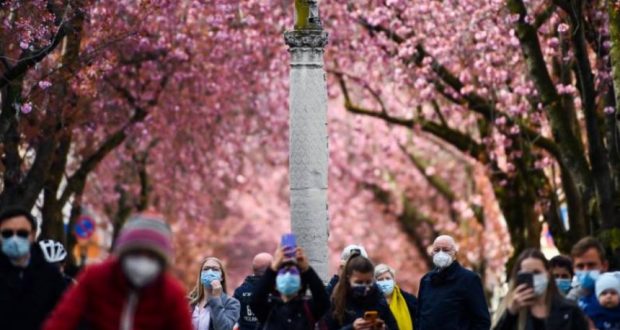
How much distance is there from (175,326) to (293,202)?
27.6 ft

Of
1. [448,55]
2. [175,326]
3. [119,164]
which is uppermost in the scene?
[119,164]

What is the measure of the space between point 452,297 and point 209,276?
7.39 ft

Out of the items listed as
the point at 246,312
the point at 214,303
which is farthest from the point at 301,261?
the point at 246,312

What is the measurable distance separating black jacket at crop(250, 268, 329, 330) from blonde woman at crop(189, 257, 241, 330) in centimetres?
298

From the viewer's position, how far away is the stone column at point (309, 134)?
61.0 feet

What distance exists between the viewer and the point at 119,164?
40.8 meters

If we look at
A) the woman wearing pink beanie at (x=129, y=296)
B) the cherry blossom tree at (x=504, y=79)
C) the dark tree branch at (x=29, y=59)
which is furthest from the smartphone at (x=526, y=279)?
the cherry blossom tree at (x=504, y=79)

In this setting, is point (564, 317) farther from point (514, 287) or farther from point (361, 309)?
point (361, 309)

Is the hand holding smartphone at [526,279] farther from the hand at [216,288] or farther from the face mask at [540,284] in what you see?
the hand at [216,288]

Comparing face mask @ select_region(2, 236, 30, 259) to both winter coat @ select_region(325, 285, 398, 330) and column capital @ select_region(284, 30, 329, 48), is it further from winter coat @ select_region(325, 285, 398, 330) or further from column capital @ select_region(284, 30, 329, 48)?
column capital @ select_region(284, 30, 329, 48)

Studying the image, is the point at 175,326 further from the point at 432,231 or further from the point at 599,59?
the point at 432,231

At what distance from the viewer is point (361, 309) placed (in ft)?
47.6

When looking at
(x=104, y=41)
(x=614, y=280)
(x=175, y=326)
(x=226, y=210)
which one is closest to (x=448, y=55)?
(x=104, y=41)

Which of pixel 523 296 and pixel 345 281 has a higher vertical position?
pixel 345 281
